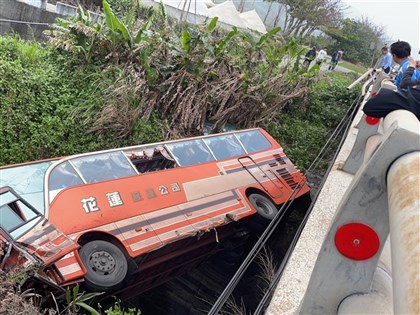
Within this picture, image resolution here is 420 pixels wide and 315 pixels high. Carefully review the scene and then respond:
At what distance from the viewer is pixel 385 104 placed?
221 cm

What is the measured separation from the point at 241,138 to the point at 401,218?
28.7 feet

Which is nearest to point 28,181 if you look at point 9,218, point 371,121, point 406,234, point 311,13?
point 9,218

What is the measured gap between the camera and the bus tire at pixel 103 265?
5578mm

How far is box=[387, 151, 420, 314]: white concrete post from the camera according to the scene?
0.77 meters

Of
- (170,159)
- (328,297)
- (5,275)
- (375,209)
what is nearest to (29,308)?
(5,275)

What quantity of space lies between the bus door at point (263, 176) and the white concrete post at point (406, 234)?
7.93 meters

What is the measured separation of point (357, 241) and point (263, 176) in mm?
7754

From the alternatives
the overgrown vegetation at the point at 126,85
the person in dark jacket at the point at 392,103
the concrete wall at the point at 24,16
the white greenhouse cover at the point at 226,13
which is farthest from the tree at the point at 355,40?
the person in dark jacket at the point at 392,103

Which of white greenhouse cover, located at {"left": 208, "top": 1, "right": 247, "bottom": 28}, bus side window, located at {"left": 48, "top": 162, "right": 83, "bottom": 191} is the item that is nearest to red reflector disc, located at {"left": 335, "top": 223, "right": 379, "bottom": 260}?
bus side window, located at {"left": 48, "top": 162, "right": 83, "bottom": 191}

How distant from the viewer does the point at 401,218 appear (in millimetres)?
914

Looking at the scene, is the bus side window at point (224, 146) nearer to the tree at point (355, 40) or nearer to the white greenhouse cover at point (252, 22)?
the white greenhouse cover at point (252, 22)

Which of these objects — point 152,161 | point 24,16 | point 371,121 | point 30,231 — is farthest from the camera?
point 24,16

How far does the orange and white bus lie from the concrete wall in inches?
327

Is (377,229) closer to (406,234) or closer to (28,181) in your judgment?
(406,234)
